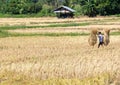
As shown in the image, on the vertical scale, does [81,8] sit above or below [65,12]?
above

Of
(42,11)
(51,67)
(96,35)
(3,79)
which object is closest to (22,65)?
(51,67)

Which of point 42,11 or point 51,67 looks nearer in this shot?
point 51,67

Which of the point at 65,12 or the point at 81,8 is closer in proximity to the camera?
the point at 65,12

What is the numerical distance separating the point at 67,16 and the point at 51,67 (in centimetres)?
4720

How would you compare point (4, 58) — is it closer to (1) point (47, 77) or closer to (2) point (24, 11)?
(1) point (47, 77)

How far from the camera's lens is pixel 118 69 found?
8328 mm

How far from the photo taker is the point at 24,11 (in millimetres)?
66312

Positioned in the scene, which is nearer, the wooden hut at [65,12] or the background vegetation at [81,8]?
the wooden hut at [65,12]

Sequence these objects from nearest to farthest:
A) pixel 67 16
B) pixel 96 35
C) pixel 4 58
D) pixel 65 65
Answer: pixel 65 65 < pixel 4 58 < pixel 96 35 < pixel 67 16

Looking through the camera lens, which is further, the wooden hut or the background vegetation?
the background vegetation

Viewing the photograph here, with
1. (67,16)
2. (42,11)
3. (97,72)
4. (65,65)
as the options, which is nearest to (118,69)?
(97,72)

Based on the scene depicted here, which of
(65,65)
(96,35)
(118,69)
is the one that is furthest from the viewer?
(96,35)

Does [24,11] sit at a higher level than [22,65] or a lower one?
lower

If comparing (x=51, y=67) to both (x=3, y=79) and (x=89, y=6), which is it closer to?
(x=3, y=79)
